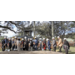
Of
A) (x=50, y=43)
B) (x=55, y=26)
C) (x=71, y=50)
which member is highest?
(x=55, y=26)

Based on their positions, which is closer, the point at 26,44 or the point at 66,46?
the point at 66,46

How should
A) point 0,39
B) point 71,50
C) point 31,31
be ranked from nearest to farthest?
point 71,50 < point 0,39 < point 31,31

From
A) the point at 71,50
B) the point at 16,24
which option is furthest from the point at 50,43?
the point at 16,24

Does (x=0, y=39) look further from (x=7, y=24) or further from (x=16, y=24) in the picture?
(x=16, y=24)

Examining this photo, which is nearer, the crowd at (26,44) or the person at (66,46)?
the person at (66,46)

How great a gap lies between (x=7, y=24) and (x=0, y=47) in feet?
6.29

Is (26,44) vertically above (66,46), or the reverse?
(26,44)

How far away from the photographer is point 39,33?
6160 millimetres

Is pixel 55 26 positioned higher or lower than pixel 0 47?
higher

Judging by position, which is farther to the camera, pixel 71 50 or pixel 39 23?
pixel 39 23

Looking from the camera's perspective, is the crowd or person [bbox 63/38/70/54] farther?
the crowd

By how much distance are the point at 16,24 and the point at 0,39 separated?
176 cm

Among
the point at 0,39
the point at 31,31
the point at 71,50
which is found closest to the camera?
the point at 71,50
